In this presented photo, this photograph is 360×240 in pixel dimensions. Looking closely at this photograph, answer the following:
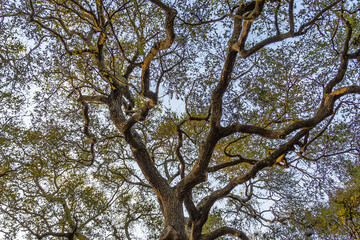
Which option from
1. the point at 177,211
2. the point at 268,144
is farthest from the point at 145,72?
the point at 268,144

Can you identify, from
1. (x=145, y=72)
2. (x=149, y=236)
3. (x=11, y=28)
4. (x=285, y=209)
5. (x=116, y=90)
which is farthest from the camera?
(x=149, y=236)

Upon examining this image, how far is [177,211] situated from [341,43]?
707 cm

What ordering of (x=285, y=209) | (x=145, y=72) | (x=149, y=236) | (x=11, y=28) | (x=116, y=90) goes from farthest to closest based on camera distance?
(x=149, y=236) → (x=285, y=209) → (x=116, y=90) → (x=11, y=28) → (x=145, y=72)

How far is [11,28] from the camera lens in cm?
696

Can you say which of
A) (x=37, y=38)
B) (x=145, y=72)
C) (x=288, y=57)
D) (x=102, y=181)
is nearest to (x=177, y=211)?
(x=145, y=72)

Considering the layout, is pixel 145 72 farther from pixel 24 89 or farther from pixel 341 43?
pixel 341 43

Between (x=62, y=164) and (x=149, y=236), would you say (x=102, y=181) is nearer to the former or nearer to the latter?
(x=62, y=164)

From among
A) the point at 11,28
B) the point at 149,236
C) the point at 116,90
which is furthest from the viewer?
the point at 149,236

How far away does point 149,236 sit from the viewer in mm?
10039

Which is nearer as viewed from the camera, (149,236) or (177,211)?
(177,211)

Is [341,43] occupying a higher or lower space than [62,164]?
lower

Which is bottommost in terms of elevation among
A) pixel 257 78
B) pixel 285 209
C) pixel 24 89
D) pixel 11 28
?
pixel 285 209

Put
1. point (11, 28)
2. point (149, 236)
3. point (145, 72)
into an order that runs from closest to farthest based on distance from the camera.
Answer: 1. point (145, 72)
2. point (11, 28)
3. point (149, 236)

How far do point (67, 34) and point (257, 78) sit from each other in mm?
6240
